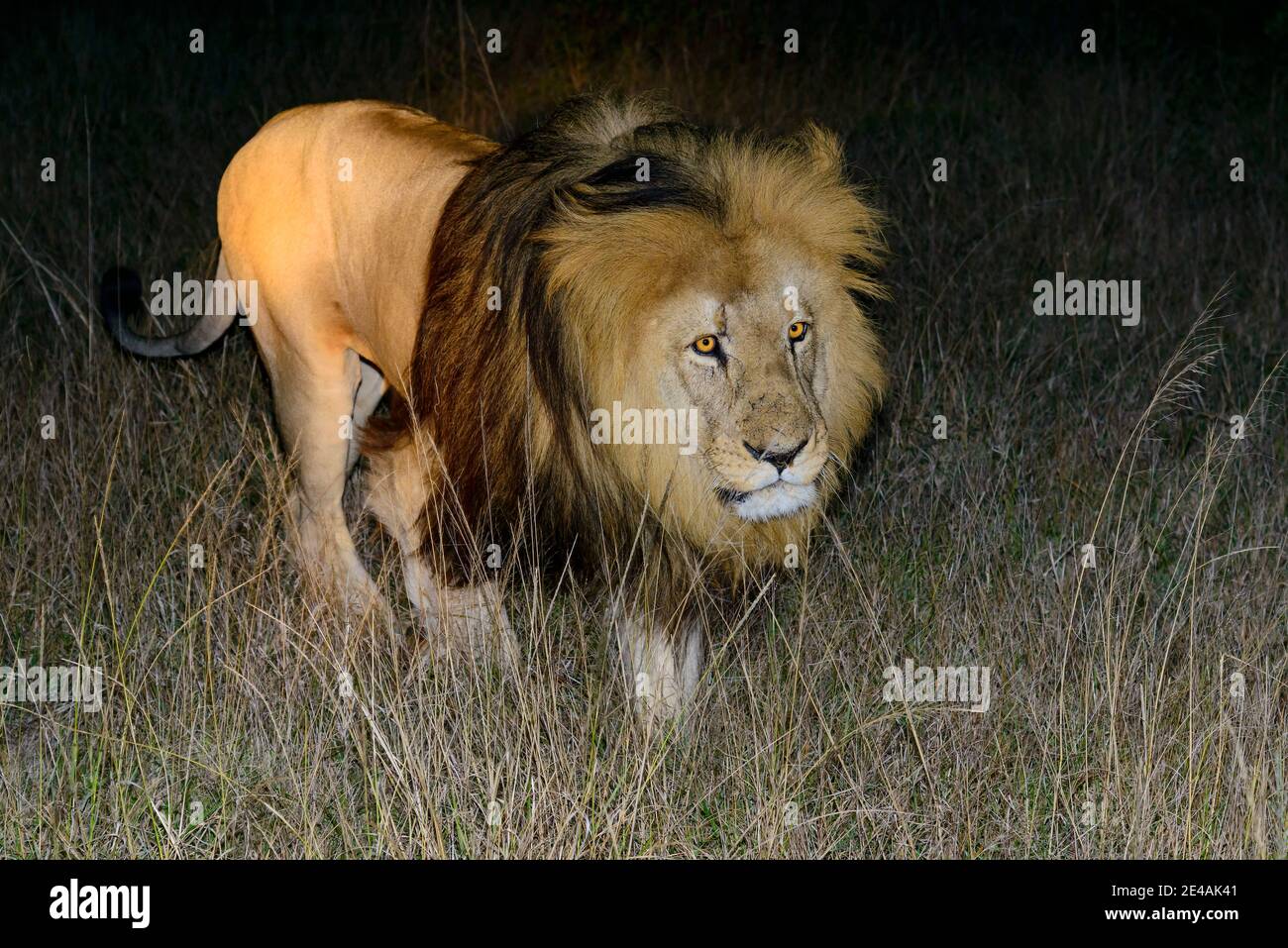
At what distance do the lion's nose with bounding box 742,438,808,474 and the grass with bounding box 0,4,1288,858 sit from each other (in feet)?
1.50

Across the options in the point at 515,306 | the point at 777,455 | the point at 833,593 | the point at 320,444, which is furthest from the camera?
the point at 320,444

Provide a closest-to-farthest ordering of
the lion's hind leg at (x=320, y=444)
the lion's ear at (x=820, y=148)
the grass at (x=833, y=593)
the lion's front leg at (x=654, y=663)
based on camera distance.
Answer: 1. the grass at (x=833, y=593)
2. the lion's ear at (x=820, y=148)
3. the lion's front leg at (x=654, y=663)
4. the lion's hind leg at (x=320, y=444)

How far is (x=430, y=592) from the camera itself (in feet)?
14.3

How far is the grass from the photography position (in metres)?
3.32

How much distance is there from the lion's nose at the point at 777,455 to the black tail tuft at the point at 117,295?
2.33 metres

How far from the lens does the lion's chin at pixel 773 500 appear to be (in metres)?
3.29

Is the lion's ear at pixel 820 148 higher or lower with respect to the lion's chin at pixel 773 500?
higher

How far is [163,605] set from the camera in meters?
4.21

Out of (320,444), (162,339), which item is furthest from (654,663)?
(162,339)

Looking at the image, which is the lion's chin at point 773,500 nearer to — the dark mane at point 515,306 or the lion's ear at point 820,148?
the dark mane at point 515,306

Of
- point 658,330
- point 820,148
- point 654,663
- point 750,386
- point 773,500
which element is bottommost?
point 654,663

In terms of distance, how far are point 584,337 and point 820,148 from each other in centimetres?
69

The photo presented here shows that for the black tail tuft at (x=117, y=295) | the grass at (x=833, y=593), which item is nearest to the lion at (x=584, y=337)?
the grass at (x=833, y=593)

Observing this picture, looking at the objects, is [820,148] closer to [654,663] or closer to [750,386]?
[750,386]
